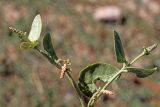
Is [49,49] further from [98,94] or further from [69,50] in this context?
[69,50]

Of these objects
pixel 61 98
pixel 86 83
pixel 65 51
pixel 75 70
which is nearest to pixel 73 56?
pixel 65 51

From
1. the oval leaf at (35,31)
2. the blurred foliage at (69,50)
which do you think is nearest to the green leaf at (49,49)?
the oval leaf at (35,31)

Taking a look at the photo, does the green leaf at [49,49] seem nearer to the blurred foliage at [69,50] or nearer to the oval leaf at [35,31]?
the oval leaf at [35,31]

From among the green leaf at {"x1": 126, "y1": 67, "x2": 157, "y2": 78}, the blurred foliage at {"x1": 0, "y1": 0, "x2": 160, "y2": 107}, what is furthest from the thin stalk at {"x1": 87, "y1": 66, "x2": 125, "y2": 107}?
the blurred foliage at {"x1": 0, "y1": 0, "x2": 160, "y2": 107}

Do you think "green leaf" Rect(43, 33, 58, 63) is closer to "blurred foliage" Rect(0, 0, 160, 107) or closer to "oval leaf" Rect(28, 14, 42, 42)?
"oval leaf" Rect(28, 14, 42, 42)

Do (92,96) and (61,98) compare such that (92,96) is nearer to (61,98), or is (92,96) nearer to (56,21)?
(61,98)

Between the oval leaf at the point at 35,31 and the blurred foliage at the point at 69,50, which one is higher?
the oval leaf at the point at 35,31

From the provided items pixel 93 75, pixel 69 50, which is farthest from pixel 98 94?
pixel 69 50
